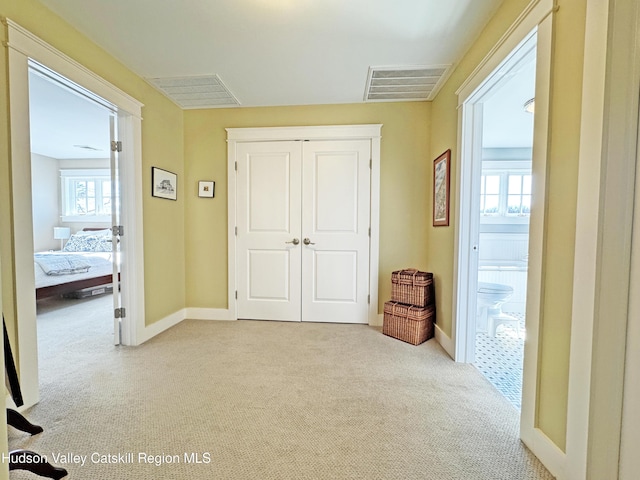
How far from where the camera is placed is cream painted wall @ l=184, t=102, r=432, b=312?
3.10 meters

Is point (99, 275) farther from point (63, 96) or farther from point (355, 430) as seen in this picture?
point (355, 430)

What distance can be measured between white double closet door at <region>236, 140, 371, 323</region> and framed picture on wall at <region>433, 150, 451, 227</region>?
2.25 feet

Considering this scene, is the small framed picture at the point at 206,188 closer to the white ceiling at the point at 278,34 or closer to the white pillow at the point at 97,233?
the white ceiling at the point at 278,34

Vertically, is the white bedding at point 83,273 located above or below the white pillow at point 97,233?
below

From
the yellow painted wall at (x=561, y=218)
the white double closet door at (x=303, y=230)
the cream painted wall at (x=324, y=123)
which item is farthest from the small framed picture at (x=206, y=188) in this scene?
the yellow painted wall at (x=561, y=218)

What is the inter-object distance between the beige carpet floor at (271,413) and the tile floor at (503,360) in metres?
0.13

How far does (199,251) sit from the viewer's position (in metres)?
A: 3.36

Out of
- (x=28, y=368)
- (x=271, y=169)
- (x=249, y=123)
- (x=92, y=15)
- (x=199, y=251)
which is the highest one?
(x=92, y=15)

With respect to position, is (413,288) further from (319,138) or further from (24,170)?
(24,170)

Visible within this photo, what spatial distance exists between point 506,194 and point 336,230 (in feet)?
10.3

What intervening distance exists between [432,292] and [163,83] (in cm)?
325

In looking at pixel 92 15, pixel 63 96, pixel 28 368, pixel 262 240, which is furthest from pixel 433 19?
pixel 63 96

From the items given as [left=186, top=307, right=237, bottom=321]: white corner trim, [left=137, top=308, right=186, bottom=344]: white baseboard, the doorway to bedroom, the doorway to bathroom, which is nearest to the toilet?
the doorway to bathroom

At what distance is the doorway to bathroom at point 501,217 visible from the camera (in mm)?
2094
